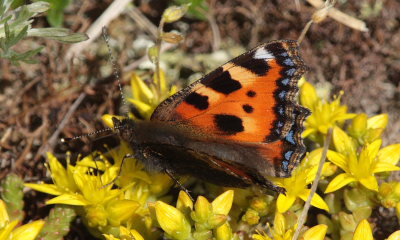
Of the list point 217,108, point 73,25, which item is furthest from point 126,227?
point 73,25

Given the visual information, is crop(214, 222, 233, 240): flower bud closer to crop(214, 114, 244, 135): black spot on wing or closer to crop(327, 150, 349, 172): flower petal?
crop(214, 114, 244, 135): black spot on wing

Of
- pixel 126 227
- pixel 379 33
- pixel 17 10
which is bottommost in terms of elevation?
pixel 126 227

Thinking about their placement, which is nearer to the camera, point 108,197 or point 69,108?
point 108,197

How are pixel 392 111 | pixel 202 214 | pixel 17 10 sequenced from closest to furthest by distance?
1. pixel 202 214
2. pixel 17 10
3. pixel 392 111

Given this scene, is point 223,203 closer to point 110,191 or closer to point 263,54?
point 110,191

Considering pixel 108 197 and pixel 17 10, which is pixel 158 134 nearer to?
pixel 108 197

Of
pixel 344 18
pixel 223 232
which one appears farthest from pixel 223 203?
pixel 344 18

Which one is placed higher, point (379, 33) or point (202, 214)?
point (379, 33)
